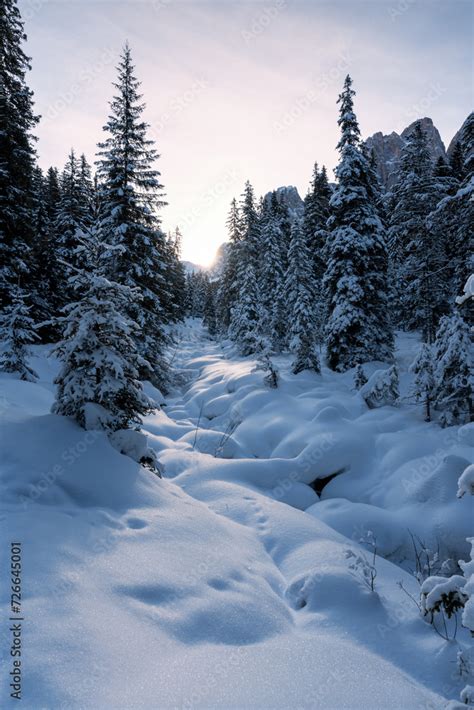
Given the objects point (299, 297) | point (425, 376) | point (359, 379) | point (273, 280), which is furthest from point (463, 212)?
point (273, 280)

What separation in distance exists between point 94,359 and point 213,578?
339cm

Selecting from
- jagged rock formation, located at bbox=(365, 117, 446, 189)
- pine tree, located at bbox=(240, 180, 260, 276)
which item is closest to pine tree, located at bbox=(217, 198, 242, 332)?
pine tree, located at bbox=(240, 180, 260, 276)

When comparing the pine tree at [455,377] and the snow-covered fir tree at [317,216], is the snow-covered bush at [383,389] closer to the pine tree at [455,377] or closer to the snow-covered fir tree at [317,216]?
the pine tree at [455,377]

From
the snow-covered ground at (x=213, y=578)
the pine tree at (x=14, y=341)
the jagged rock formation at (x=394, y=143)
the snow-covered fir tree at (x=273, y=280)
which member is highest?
the jagged rock formation at (x=394, y=143)

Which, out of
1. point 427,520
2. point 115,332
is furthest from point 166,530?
point 427,520

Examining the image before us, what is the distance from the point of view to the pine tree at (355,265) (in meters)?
17.8

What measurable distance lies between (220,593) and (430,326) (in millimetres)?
22645

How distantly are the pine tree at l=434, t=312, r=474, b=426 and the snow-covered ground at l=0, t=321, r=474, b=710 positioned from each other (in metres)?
1.56

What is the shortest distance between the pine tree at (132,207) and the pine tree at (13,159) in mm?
3029

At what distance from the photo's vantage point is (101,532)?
12.4 ft

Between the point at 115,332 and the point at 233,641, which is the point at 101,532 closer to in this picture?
the point at 233,641

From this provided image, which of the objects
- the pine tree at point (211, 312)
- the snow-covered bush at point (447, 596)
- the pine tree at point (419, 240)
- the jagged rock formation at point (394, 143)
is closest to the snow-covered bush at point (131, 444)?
the snow-covered bush at point (447, 596)

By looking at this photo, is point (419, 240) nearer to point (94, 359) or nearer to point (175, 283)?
point (94, 359)

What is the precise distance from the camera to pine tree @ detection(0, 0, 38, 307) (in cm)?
1403
